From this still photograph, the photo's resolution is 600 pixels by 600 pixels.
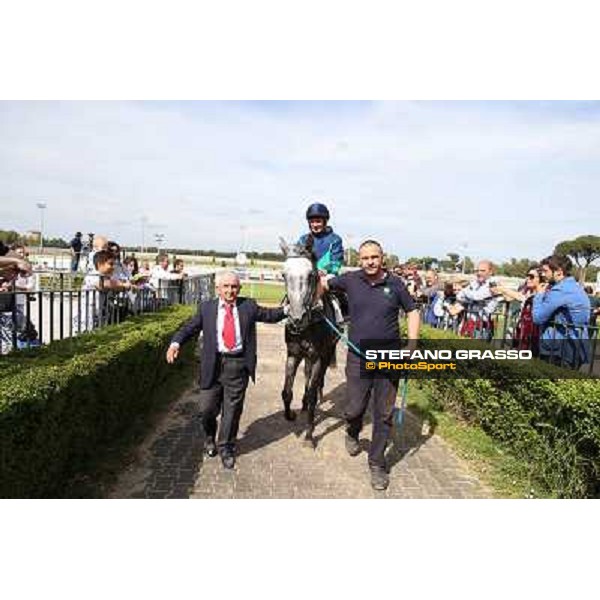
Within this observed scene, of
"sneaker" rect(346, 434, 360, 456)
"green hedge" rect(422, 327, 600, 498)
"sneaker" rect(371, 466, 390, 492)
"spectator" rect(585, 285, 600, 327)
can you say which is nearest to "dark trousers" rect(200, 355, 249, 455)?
"sneaker" rect(346, 434, 360, 456)

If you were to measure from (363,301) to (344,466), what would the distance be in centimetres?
184

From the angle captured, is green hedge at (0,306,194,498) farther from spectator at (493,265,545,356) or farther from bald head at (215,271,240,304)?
spectator at (493,265,545,356)

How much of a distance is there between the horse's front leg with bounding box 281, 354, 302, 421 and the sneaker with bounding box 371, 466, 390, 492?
1.83m

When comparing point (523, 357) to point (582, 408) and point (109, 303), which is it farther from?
point (109, 303)

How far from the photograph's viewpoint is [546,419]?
15.5ft

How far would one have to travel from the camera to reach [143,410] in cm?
631

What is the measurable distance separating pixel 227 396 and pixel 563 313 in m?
4.23

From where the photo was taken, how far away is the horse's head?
16.9 feet

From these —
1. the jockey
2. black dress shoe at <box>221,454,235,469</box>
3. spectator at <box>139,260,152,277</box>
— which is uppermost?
the jockey

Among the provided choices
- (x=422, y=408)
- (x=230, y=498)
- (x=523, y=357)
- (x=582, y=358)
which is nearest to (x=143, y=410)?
(x=230, y=498)

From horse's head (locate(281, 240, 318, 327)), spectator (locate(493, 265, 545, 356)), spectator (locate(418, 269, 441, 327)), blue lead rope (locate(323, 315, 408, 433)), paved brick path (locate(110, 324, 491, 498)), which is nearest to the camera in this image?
paved brick path (locate(110, 324, 491, 498))

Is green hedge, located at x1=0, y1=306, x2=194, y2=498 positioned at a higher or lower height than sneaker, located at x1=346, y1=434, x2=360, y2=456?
higher

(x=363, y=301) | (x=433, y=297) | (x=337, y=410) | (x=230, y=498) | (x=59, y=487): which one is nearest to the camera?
(x=59, y=487)

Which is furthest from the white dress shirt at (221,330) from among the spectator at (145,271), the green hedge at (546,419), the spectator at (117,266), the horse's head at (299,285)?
the spectator at (145,271)
